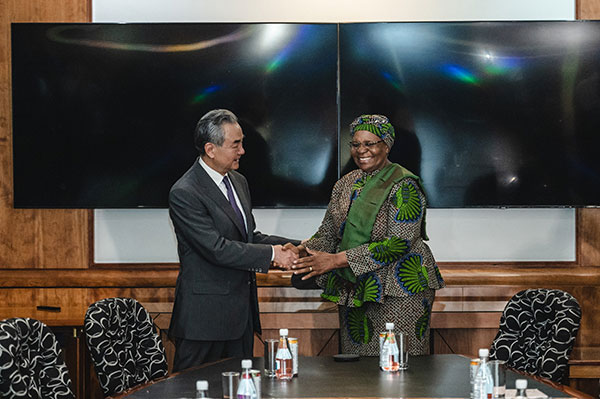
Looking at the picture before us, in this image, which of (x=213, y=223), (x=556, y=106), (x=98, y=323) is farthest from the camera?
(x=556, y=106)

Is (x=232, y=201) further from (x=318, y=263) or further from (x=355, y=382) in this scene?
(x=355, y=382)

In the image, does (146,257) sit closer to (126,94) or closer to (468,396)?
(126,94)

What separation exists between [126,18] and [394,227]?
2.17 meters

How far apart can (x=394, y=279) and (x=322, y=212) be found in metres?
1.20

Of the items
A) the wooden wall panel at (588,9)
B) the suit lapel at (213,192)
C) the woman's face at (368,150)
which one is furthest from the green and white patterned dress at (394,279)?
the wooden wall panel at (588,9)

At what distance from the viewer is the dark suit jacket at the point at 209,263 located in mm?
3670

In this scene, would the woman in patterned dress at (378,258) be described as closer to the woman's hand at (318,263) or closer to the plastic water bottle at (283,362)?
the woman's hand at (318,263)

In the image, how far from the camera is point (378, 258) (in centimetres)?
379

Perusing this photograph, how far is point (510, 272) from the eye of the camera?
4754mm

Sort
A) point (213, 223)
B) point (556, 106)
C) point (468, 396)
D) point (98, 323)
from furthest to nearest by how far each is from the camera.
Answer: point (556, 106) → point (213, 223) → point (98, 323) → point (468, 396)

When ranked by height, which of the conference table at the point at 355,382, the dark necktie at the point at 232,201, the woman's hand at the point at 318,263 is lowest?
the conference table at the point at 355,382

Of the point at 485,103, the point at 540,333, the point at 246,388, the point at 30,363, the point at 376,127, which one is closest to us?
the point at 246,388

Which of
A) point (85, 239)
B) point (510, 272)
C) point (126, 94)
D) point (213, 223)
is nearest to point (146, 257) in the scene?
point (85, 239)

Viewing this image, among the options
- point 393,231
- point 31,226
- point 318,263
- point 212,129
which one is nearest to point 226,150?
point 212,129
